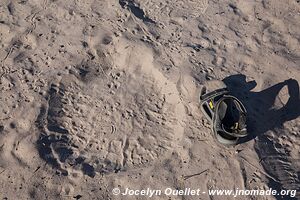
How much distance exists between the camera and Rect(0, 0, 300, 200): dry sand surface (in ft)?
12.4

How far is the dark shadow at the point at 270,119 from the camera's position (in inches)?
151

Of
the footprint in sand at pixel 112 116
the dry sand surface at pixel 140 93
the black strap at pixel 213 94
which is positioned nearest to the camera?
the dry sand surface at pixel 140 93

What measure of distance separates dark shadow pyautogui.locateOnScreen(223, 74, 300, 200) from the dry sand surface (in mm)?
12

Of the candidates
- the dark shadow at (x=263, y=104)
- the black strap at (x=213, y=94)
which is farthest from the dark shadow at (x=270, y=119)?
the black strap at (x=213, y=94)

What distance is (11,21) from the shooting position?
4.80 meters

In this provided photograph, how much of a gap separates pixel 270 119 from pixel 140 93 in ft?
4.92

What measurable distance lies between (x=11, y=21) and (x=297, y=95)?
3671 mm

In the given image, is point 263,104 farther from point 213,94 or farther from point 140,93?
point 140,93

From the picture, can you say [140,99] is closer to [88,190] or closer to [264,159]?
[88,190]

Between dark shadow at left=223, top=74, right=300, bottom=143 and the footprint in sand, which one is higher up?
dark shadow at left=223, top=74, right=300, bottom=143

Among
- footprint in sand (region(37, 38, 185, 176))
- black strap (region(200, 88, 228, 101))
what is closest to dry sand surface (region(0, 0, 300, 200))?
footprint in sand (region(37, 38, 185, 176))

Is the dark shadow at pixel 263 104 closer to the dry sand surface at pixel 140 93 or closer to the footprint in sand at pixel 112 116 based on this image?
the dry sand surface at pixel 140 93

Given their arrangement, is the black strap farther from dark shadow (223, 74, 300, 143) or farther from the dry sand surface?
dark shadow (223, 74, 300, 143)

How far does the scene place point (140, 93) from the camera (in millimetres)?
4320
